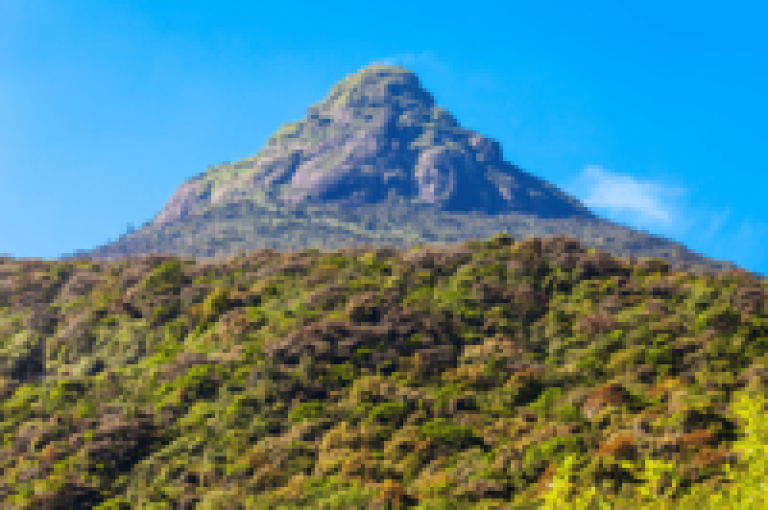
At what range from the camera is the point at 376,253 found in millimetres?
35125

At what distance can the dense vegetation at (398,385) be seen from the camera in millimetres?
18391

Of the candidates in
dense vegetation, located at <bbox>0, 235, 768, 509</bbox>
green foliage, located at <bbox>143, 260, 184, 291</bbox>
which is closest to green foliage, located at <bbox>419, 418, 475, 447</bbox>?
dense vegetation, located at <bbox>0, 235, 768, 509</bbox>

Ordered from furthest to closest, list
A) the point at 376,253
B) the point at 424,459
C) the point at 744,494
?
the point at 376,253
the point at 424,459
the point at 744,494

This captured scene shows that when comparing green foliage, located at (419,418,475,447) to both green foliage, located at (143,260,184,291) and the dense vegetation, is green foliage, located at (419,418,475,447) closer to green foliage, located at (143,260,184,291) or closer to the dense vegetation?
the dense vegetation

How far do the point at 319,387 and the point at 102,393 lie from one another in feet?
29.6

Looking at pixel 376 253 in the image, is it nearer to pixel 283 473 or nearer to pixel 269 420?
pixel 269 420

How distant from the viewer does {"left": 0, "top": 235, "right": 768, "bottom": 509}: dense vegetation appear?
18391 mm

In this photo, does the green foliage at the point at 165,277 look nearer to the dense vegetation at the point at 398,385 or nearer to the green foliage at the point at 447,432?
the dense vegetation at the point at 398,385

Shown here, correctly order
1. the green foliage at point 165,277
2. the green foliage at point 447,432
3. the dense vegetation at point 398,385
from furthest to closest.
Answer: the green foliage at point 165,277, the green foliage at point 447,432, the dense vegetation at point 398,385

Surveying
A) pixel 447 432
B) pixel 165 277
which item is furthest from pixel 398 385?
pixel 165 277

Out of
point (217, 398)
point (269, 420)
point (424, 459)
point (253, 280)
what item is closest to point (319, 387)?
point (269, 420)

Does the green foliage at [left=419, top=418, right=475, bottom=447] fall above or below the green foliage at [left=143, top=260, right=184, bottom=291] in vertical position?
below

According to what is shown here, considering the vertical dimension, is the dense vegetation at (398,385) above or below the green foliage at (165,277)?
below

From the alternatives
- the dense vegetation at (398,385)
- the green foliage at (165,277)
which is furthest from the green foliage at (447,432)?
the green foliage at (165,277)
